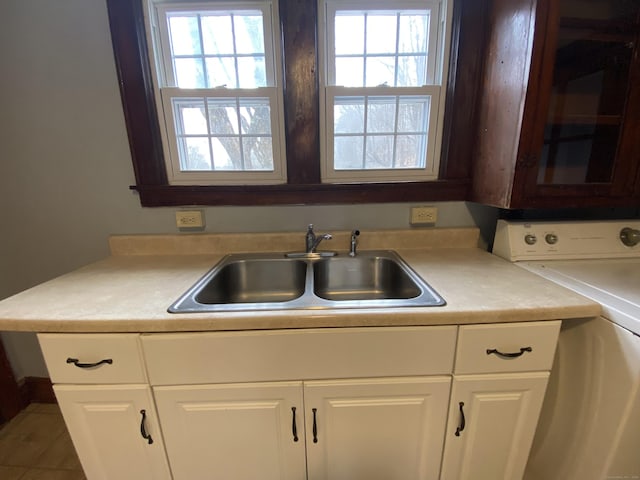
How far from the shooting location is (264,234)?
132cm

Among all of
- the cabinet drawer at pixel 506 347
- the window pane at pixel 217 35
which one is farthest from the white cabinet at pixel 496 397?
the window pane at pixel 217 35

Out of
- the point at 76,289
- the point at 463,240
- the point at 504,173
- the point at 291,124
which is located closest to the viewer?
the point at 76,289

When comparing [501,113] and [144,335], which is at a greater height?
[501,113]

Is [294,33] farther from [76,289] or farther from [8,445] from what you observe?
[8,445]

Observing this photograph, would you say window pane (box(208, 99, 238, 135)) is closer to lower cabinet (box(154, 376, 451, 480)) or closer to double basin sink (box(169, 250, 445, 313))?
double basin sink (box(169, 250, 445, 313))

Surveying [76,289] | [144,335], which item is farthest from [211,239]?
[144,335]

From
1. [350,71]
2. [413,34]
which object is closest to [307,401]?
[350,71]

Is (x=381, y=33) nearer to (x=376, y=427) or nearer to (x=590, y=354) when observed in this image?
(x=590, y=354)

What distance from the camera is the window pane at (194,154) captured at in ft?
4.25

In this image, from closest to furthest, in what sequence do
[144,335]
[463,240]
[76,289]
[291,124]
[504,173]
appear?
[144,335], [76,289], [504,173], [291,124], [463,240]

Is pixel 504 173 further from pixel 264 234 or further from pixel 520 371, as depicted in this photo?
pixel 264 234

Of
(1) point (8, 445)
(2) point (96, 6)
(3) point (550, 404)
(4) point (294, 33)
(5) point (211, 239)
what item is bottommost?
(1) point (8, 445)

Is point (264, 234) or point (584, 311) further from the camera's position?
point (264, 234)

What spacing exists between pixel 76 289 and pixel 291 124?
1074 millimetres
